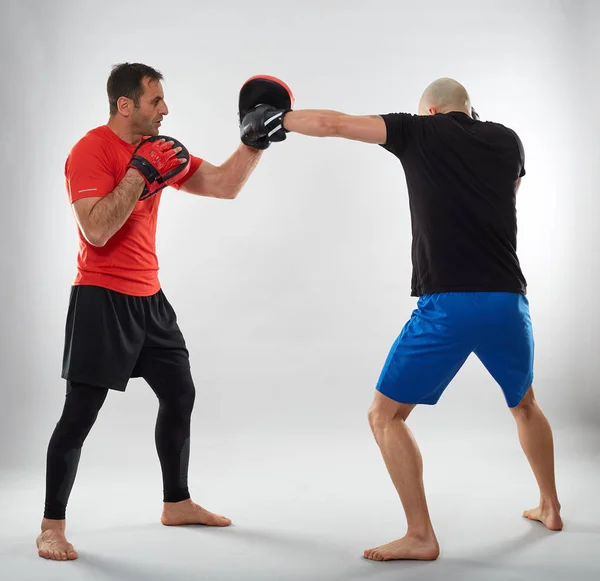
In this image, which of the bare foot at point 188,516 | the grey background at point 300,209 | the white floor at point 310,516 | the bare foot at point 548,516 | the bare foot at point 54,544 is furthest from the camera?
the grey background at point 300,209

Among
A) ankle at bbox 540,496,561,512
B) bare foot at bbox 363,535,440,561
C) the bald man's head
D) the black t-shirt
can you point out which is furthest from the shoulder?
ankle at bbox 540,496,561,512

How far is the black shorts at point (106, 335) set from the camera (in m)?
2.79

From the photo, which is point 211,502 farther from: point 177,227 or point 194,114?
point 194,114

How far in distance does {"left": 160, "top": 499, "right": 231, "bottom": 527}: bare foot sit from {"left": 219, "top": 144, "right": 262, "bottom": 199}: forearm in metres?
1.25

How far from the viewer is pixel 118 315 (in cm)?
285

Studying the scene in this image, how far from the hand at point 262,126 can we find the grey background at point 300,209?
5.34ft

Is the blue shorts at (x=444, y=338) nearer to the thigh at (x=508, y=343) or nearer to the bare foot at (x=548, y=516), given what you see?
the thigh at (x=508, y=343)

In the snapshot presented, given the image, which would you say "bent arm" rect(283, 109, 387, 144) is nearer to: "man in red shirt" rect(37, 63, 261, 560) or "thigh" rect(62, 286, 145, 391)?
"man in red shirt" rect(37, 63, 261, 560)

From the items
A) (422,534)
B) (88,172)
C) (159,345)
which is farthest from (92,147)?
(422,534)

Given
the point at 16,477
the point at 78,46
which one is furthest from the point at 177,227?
the point at 16,477

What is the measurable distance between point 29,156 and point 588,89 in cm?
328

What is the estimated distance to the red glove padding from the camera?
2.81 m

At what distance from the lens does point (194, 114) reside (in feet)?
15.5

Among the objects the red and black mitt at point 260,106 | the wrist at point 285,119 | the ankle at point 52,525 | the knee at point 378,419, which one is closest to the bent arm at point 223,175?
the red and black mitt at point 260,106
